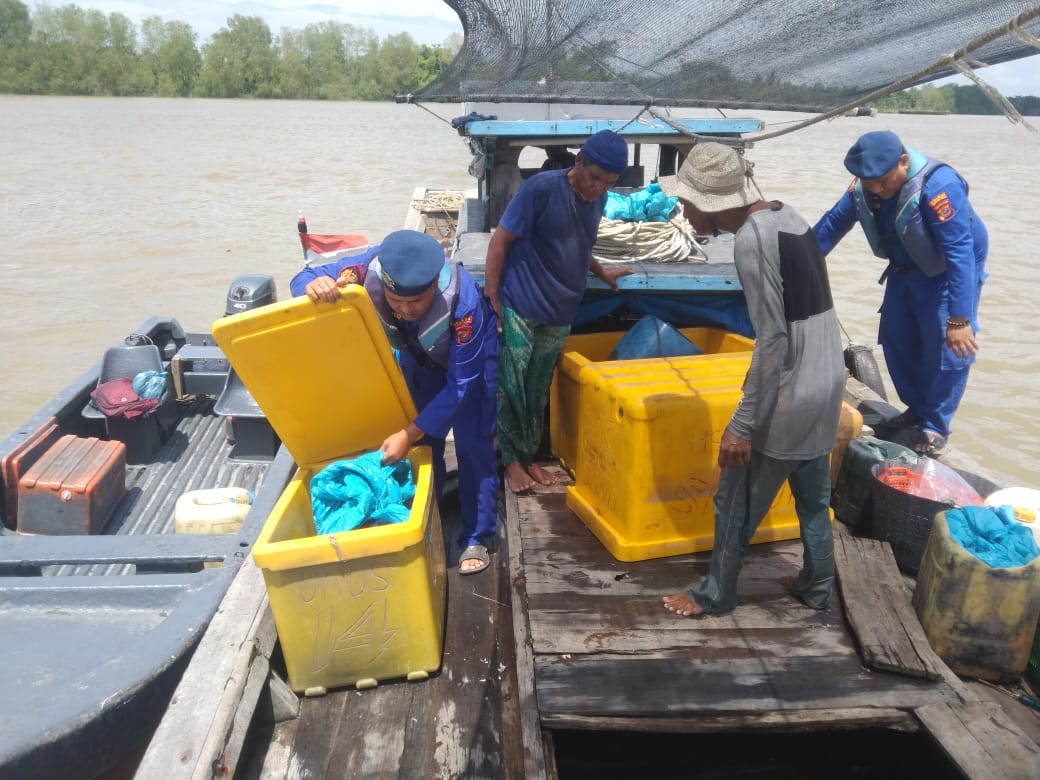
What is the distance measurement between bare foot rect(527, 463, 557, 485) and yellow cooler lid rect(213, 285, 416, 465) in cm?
92

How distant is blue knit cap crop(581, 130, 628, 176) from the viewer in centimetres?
309

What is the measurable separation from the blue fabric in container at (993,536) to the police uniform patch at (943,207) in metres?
1.46

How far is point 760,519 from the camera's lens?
8.79 ft

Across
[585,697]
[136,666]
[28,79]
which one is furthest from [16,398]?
[28,79]

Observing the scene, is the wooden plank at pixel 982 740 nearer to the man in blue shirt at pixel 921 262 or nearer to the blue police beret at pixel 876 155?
the man in blue shirt at pixel 921 262

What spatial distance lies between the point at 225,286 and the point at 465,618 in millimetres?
10725

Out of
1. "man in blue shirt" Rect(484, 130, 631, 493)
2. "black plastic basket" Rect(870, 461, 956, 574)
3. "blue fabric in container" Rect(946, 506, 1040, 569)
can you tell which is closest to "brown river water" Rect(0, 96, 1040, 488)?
"black plastic basket" Rect(870, 461, 956, 574)

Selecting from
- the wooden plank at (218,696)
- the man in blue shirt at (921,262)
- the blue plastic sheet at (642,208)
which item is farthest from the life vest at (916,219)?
the wooden plank at (218,696)

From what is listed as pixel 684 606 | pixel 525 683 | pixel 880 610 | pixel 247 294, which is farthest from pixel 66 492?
pixel 880 610

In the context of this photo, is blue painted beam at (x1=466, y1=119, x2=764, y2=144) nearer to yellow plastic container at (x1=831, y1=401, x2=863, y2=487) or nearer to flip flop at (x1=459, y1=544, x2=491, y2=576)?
yellow plastic container at (x1=831, y1=401, x2=863, y2=487)

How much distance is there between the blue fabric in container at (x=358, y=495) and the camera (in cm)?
274

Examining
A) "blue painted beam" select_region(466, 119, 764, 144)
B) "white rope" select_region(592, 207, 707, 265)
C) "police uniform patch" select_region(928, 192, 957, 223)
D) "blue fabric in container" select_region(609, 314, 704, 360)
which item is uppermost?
"blue painted beam" select_region(466, 119, 764, 144)

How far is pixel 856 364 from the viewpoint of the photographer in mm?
5562

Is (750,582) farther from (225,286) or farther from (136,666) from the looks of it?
(225,286)
